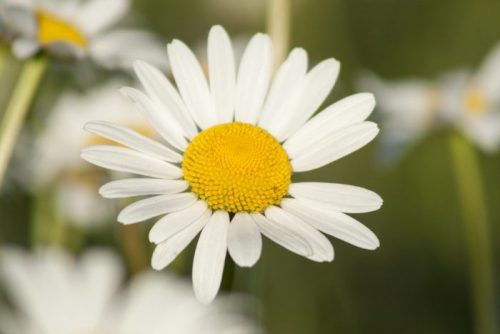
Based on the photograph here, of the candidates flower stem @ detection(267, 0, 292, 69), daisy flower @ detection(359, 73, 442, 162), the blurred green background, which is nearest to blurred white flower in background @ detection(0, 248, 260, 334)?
the blurred green background

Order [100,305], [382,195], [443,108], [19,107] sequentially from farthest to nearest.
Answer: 1. [382,195]
2. [443,108]
3. [100,305]
4. [19,107]

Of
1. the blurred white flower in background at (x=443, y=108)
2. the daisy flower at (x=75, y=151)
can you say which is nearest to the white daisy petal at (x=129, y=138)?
the daisy flower at (x=75, y=151)

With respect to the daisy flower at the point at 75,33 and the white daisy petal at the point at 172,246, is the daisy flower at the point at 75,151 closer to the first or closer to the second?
the daisy flower at the point at 75,33

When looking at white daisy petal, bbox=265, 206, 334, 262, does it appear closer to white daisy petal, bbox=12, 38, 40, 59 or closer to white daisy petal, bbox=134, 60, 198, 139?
white daisy petal, bbox=134, 60, 198, 139

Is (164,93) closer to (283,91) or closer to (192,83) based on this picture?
(192,83)

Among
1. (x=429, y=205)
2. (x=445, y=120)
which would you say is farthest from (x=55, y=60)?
(x=429, y=205)

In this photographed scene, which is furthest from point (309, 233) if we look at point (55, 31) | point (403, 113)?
point (403, 113)
